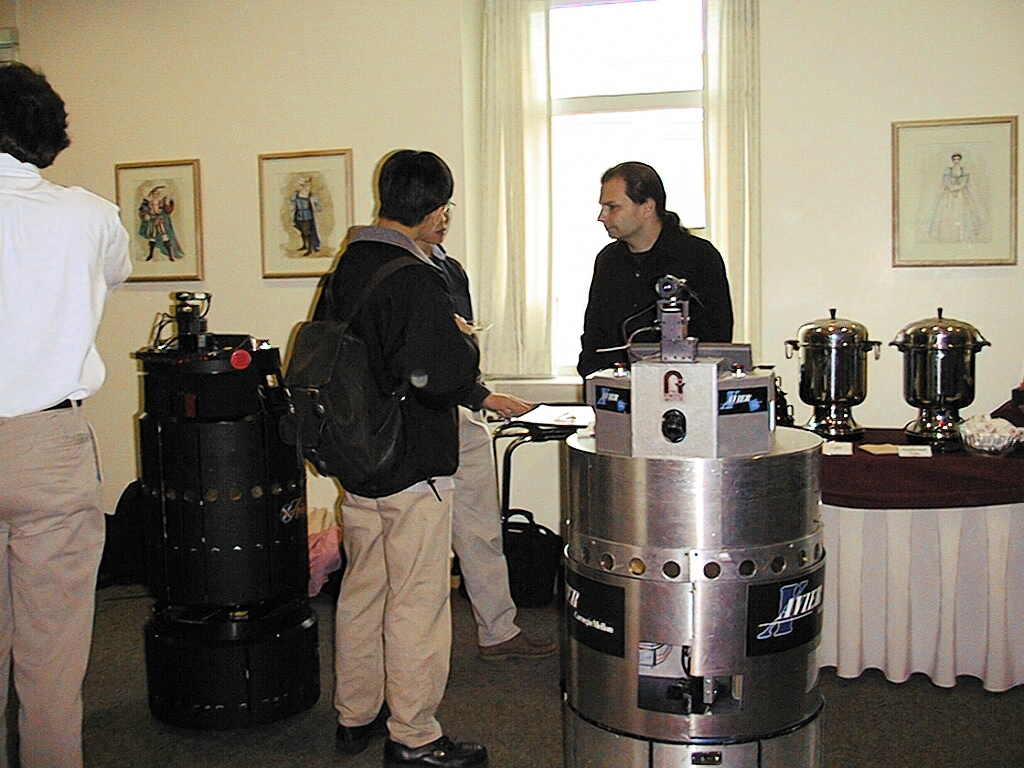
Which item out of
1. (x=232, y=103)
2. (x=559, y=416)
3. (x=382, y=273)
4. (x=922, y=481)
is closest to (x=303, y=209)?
(x=232, y=103)

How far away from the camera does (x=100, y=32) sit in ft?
15.3

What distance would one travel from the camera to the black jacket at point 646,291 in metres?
3.19

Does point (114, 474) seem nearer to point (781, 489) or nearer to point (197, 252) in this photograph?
point (197, 252)

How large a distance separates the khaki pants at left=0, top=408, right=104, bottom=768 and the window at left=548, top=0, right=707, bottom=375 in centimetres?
251

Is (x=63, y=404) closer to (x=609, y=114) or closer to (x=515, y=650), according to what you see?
(x=515, y=650)

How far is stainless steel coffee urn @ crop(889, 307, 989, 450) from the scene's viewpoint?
3207mm

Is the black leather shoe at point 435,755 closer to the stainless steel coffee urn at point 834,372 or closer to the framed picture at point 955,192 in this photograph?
the stainless steel coffee urn at point 834,372

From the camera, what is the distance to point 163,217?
466 centimetres

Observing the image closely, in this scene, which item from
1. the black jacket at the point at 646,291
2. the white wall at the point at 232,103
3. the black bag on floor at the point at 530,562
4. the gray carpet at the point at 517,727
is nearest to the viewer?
the gray carpet at the point at 517,727

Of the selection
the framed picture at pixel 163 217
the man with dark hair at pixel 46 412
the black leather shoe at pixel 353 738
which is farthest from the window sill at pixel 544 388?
the man with dark hair at pixel 46 412

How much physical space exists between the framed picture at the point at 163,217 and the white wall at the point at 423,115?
54mm

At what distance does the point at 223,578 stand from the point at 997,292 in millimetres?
2906

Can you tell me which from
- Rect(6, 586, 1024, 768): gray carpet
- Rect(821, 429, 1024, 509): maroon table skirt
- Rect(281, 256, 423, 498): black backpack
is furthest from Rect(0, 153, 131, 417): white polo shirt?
Rect(821, 429, 1024, 509): maroon table skirt

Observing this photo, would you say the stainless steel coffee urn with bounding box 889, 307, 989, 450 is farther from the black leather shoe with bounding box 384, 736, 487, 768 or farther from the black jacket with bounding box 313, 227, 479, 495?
the black leather shoe with bounding box 384, 736, 487, 768
